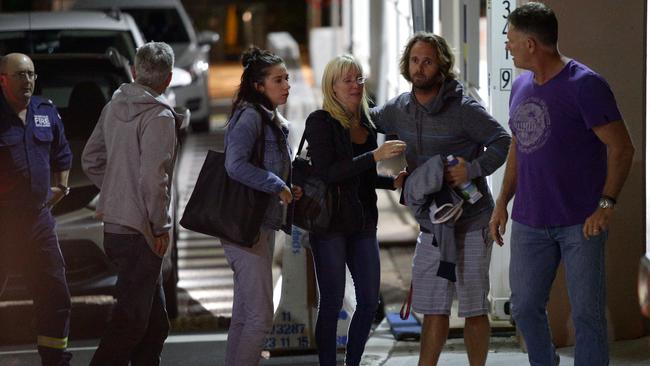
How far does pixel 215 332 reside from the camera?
899 cm

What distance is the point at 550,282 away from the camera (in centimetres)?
624

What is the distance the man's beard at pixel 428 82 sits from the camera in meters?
6.59

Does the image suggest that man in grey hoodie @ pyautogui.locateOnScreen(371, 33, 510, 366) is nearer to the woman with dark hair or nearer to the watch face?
the woman with dark hair

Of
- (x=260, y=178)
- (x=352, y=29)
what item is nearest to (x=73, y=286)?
(x=260, y=178)

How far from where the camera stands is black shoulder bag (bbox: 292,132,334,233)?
6734 mm

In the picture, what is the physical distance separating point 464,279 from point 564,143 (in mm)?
1003

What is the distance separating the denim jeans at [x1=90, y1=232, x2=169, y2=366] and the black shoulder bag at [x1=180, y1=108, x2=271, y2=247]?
0.88 feet

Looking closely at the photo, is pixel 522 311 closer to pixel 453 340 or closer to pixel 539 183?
pixel 539 183

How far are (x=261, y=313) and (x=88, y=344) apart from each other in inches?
91.6

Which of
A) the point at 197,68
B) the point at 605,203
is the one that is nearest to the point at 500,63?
the point at 605,203

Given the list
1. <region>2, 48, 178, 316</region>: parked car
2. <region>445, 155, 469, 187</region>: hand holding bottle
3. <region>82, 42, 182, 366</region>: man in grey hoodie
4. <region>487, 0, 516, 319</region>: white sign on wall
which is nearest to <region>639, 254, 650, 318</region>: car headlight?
<region>445, 155, 469, 187</region>: hand holding bottle

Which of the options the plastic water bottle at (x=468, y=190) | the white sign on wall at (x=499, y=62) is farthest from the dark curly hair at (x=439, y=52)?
the white sign on wall at (x=499, y=62)

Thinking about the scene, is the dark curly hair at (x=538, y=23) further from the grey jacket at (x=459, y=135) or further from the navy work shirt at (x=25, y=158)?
the navy work shirt at (x=25, y=158)

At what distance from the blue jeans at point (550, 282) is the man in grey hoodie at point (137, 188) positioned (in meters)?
1.71
